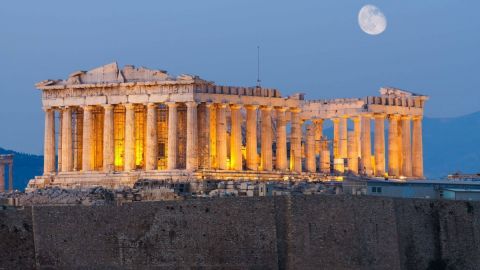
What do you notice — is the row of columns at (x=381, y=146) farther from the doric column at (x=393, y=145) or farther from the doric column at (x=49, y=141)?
the doric column at (x=49, y=141)

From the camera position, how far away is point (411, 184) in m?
111

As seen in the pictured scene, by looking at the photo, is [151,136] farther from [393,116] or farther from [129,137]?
[393,116]

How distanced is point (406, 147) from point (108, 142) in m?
26.6

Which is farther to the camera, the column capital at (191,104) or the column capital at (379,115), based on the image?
the column capital at (379,115)

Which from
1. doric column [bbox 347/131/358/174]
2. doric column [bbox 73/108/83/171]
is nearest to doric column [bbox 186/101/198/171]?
doric column [bbox 73/108/83/171]

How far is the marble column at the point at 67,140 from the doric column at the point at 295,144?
16.7 meters

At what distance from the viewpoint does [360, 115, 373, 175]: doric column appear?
138 meters

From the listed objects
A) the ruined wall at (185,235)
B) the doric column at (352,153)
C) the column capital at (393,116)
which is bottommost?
the ruined wall at (185,235)

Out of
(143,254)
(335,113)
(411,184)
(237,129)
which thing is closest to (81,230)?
(143,254)

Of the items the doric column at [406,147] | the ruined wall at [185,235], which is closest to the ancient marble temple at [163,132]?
the doric column at [406,147]

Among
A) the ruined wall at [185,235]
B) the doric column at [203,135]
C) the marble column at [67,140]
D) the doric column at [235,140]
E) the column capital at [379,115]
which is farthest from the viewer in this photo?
the column capital at [379,115]

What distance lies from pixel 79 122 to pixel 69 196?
29.0 metres

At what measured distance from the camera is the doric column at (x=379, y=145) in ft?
452

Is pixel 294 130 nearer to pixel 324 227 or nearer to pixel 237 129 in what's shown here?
pixel 237 129
